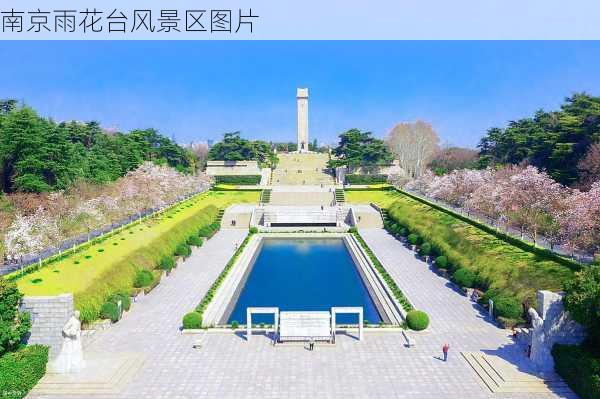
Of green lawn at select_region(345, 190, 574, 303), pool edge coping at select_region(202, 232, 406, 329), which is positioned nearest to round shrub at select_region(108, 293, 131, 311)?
pool edge coping at select_region(202, 232, 406, 329)

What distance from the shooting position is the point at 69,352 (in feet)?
53.0

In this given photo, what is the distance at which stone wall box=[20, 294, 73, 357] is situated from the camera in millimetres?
16547

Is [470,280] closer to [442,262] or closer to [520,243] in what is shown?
[520,243]

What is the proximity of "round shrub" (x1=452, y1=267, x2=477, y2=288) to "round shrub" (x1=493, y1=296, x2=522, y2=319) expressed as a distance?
4.14 m

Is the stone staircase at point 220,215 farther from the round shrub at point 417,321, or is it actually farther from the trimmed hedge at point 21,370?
the trimmed hedge at point 21,370

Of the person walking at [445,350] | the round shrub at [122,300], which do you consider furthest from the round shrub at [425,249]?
the round shrub at [122,300]

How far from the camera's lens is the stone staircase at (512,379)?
49.5ft

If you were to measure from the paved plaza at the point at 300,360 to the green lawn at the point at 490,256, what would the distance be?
2.25 metres

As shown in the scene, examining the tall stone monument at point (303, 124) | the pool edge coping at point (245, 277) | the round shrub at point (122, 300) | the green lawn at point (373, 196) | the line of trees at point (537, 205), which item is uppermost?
the tall stone monument at point (303, 124)

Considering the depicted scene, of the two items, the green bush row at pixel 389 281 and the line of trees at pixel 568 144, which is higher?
the line of trees at pixel 568 144

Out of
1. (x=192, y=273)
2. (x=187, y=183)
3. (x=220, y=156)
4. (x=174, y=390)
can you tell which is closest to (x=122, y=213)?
(x=192, y=273)

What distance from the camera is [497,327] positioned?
20.5 metres

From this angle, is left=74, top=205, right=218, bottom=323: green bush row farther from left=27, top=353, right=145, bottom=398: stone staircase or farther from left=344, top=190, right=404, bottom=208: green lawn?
left=344, top=190, right=404, bottom=208: green lawn

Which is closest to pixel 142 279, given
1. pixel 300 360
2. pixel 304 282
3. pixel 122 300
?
pixel 122 300
